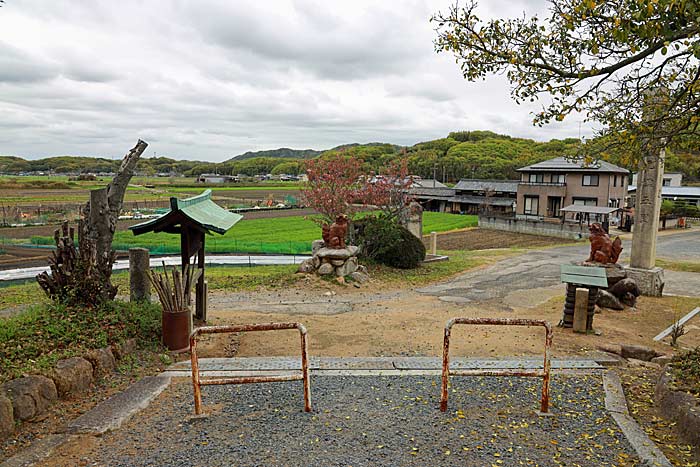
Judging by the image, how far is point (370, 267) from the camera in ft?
51.9

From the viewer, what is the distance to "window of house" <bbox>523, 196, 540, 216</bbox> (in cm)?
4097

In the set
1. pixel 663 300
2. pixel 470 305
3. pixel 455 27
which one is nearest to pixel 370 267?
pixel 470 305

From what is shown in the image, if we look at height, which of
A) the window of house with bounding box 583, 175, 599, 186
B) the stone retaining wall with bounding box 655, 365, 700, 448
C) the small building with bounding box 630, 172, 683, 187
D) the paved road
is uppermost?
the small building with bounding box 630, 172, 683, 187

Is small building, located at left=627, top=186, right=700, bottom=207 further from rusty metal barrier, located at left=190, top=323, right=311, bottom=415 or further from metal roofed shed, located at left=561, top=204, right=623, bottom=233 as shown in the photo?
rusty metal barrier, located at left=190, top=323, right=311, bottom=415

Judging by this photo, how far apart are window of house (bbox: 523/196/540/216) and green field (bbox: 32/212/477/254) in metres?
4.33

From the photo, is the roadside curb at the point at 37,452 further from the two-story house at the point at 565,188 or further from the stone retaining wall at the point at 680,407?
the two-story house at the point at 565,188

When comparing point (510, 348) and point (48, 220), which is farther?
point (48, 220)

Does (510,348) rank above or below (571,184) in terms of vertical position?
below

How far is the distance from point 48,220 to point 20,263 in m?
17.0

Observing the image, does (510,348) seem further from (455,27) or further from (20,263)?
(20,263)

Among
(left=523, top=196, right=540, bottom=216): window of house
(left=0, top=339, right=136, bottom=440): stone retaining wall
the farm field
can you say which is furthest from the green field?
(left=0, top=339, right=136, bottom=440): stone retaining wall

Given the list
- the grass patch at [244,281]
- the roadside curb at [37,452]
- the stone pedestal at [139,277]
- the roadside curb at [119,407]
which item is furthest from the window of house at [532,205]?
the roadside curb at [37,452]

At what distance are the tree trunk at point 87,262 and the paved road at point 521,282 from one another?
799 cm

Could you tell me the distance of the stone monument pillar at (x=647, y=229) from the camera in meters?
12.7
